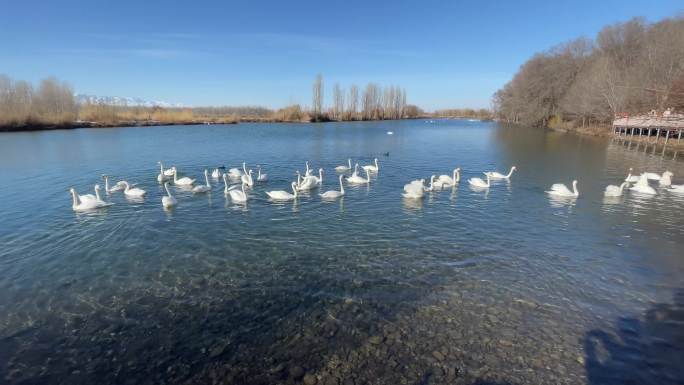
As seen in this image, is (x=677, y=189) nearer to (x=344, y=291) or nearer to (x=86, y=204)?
(x=344, y=291)

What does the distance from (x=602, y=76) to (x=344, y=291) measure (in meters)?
63.7

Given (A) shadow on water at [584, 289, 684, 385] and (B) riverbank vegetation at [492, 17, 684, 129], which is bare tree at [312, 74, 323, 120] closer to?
(B) riverbank vegetation at [492, 17, 684, 129]

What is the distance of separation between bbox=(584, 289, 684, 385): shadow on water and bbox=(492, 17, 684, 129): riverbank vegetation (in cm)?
2595

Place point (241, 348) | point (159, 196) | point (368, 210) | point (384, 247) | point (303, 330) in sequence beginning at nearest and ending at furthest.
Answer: point (241, 348)
point (303, 330)
point (384, 247)
point (368, 210)
point (159, 196)

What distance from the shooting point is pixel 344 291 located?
330 inches

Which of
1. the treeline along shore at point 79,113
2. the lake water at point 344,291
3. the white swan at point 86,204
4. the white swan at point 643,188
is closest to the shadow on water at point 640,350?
the lake water at point 344,291

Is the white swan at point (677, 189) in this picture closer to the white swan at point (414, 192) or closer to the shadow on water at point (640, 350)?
the white swan at point (414, 192)

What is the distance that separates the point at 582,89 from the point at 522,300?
2572 inches

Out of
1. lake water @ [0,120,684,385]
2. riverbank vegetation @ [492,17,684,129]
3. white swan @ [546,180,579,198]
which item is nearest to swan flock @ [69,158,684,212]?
white swan @ [546,180,579,198]

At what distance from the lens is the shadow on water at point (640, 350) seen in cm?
572

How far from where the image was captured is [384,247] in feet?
36.4

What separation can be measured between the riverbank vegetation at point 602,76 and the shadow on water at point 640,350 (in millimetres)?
25951

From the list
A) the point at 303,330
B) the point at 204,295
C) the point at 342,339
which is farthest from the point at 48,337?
the point at 342,339

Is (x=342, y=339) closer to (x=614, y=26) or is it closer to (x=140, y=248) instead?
(x=140, y=248)
